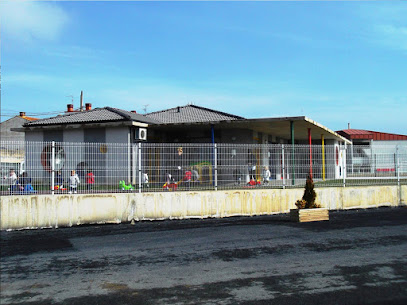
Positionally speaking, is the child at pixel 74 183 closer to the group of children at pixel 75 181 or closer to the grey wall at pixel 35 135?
the group of children at pixel 75 181

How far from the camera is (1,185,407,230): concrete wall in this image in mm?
10047

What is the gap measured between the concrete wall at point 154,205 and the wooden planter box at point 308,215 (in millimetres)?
1614

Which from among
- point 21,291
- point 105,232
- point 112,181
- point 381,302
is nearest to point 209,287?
point 381,302

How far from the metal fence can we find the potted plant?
1.12m

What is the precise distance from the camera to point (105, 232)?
31.3ft

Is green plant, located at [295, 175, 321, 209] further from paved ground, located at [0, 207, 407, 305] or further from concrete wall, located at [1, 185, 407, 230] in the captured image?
concrete wall, located at [1, 185, 407, 230]

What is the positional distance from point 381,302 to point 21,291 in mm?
4461

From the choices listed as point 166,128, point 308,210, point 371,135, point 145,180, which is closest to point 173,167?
point 145,180

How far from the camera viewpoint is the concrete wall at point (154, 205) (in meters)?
10.0

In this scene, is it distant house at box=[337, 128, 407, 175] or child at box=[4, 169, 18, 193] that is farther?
distant house at box=[337, 128, 407, 175]

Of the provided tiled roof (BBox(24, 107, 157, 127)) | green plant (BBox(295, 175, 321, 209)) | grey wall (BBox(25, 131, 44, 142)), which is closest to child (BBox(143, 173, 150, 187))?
green plant (BBox(295, 175, 321, 209))

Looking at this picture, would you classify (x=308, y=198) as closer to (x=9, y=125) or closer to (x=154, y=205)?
(x=154, y=205)

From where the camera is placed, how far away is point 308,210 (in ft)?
35.2

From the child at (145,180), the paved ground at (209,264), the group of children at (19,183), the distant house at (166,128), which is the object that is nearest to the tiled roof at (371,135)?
the distant house at (166,128)
